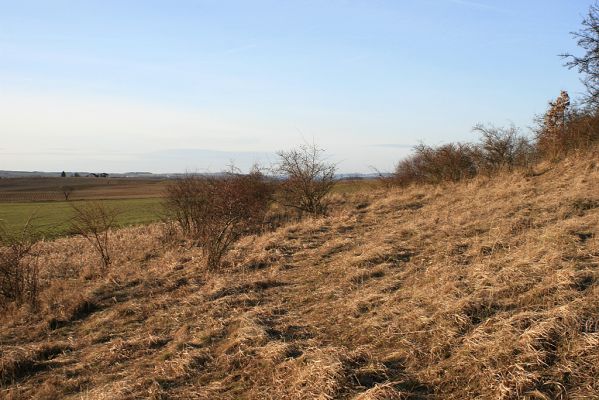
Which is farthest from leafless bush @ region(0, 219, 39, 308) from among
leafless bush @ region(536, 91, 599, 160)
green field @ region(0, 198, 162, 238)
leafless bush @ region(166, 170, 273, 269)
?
leafless bush @ region(536, 91, 599, 160)

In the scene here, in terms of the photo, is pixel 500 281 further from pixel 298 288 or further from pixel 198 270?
pixel 198 270

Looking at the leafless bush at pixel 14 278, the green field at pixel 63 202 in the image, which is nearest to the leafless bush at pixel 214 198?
the green field at pixel 63 202

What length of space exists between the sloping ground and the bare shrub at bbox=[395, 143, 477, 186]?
982 centimetres

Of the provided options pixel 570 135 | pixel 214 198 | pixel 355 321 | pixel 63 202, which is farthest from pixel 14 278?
pixel 63 202

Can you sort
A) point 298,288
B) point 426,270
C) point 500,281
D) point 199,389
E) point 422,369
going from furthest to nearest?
point 298,288
point 426,270
point 500,281
point 199,389
point 422,369

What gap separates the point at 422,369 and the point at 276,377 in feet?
4.12

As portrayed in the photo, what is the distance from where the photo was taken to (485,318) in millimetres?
4383

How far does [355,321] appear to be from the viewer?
5098mm

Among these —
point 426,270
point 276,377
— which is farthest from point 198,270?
point 276,377

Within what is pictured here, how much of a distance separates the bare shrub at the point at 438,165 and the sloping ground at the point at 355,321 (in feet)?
32.2

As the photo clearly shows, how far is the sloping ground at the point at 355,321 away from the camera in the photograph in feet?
12.1

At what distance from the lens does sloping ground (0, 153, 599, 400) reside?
12.1ft

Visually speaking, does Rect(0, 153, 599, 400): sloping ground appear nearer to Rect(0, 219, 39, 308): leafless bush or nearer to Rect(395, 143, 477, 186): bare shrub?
Rect(0, 219, 39, 308): leafless bush

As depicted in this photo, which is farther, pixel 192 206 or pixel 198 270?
pixel 192 206
